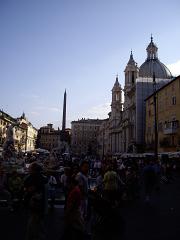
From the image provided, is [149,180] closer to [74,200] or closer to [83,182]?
[83,182]

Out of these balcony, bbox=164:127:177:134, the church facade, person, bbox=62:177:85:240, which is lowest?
person, bbox=62:177:85:240

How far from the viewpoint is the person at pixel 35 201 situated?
6.27 m

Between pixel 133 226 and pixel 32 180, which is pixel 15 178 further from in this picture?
pixel 32 180

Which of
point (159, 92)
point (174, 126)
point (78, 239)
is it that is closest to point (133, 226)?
point (78, 239)

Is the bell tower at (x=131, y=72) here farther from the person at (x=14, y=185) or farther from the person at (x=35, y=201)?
the person at (x=35, y=201)

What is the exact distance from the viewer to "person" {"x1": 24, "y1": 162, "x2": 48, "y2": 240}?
6266mm

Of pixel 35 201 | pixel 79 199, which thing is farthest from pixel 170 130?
pixel 35 201

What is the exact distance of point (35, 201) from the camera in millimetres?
6340

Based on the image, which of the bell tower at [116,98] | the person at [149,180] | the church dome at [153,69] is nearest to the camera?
the person at [149,180]

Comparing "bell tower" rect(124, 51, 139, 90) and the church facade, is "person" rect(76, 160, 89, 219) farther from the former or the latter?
"bell tower" rect(124, 51, 139, 90)

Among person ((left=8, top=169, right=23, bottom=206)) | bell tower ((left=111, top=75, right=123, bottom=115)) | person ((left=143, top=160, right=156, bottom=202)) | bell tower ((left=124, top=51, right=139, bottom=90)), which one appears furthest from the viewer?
bell tower ((left=111, top=75, right=123, bottom=115))

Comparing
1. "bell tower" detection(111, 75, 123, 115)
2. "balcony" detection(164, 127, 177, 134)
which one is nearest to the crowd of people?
"balcony" detection(164, 127, 177, 134)

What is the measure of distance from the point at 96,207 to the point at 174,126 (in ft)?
120

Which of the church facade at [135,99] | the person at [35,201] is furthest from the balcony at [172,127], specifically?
the person at [35,201]
